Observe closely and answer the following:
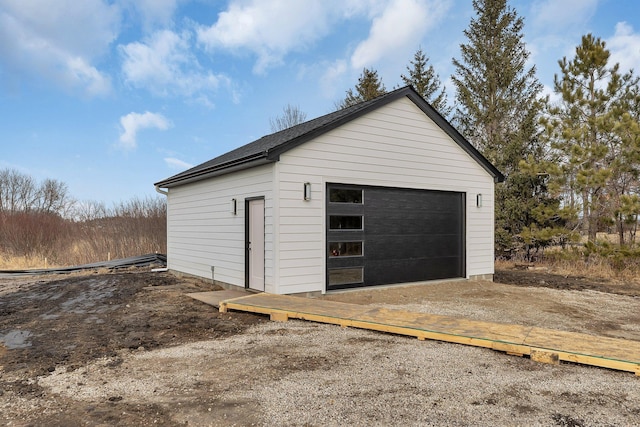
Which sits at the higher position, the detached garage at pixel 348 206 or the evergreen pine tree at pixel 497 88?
the evergreen pine tree at pixel 497 88

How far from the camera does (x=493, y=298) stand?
754cm

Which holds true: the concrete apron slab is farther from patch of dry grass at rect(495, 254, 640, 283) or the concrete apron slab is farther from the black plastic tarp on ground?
patch of dry grass at rect(495, 254, 640, 283)

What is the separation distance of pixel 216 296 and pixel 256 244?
1210mm

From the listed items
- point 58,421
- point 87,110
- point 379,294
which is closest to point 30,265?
point 87,110

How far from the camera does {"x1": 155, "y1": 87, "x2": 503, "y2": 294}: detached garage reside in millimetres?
7113

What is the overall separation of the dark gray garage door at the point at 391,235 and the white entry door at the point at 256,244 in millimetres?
1280

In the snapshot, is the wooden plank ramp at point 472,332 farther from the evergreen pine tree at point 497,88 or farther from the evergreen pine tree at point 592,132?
the evergreen pine tree at point 497,88

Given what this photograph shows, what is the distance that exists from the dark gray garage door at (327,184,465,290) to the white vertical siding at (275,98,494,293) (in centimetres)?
23

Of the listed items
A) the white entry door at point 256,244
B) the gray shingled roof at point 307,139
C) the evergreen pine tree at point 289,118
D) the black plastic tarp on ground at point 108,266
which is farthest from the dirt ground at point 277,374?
the evergreen pine tree at point 289,118

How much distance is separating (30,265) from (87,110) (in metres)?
6.16

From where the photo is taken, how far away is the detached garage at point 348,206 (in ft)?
23.3

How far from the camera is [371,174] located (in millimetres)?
8133

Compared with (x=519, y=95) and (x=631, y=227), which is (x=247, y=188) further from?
(x=519, y=95)

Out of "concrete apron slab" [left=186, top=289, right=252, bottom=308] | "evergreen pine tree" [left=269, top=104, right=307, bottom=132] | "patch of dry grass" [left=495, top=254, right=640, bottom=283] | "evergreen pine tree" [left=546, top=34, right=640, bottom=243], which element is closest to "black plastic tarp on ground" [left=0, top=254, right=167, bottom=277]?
"concrete apron slab" [left=186, top=289, right=252, bottom=308]
